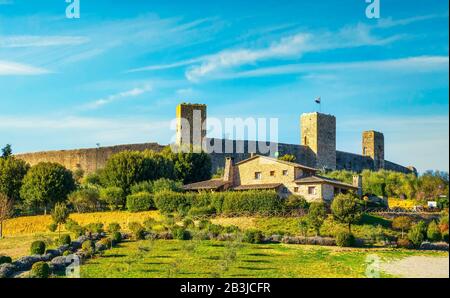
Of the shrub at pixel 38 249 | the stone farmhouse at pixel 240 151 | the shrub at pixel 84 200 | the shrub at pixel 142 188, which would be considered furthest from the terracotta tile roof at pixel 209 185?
the shrub at pixel 38 249

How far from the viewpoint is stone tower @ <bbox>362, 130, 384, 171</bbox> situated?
75.4 m

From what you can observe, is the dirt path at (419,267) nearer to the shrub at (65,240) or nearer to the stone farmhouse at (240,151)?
the shrub at (65,240)

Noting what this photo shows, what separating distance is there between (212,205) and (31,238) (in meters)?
9.19

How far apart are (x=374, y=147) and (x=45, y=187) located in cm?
3667

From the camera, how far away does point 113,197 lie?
46281 mm

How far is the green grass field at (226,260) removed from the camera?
26031 mm

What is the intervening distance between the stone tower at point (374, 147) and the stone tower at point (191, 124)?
72.6ft

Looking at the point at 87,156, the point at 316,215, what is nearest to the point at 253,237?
the point at 316,215

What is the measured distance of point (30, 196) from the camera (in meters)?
48.5

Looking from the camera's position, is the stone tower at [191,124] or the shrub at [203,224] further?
the stone tower at [191,124]

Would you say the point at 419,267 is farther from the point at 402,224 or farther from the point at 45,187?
the point at 45,187
